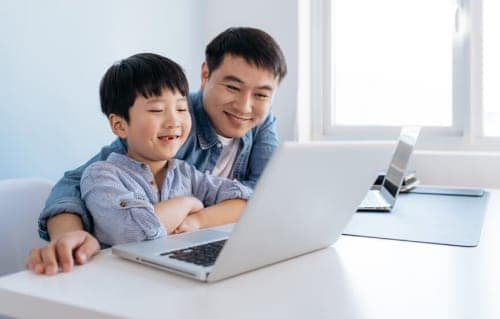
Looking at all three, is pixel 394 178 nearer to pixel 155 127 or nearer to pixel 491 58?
pixel 155 127

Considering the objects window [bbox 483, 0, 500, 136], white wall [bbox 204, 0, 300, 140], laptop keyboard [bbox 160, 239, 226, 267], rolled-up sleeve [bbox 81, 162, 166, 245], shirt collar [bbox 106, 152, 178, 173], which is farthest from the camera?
white wall [bbox 204, 0, 300, 140]

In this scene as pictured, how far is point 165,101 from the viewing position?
3.70ft

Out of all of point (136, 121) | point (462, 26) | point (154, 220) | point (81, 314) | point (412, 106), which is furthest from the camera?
point (412, 106)

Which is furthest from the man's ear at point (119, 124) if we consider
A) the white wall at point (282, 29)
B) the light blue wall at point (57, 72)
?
the white wall at point (282, 29)

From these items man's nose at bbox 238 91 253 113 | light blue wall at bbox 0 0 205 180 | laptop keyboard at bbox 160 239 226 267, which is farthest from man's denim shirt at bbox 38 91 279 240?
light blue wall at bbox 0 0 205 180

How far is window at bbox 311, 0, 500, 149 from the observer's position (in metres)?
2.18

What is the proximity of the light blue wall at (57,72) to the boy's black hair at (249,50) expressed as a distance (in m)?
0.50

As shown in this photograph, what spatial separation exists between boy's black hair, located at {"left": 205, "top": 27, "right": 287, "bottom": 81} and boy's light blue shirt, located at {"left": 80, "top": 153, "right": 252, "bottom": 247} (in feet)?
0.98

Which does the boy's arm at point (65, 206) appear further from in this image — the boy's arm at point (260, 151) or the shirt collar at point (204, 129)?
the boy's arm at point (260, 151)

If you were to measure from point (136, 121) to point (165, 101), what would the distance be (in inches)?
2.6

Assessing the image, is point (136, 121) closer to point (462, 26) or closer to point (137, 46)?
point (137, 46)

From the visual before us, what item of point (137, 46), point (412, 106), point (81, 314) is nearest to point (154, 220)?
point (81, 314)

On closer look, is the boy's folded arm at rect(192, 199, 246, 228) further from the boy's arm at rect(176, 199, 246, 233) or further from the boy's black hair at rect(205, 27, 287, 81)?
the boy's black hair at rect(205, 27, 287, 81)

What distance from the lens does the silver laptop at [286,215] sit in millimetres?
741
